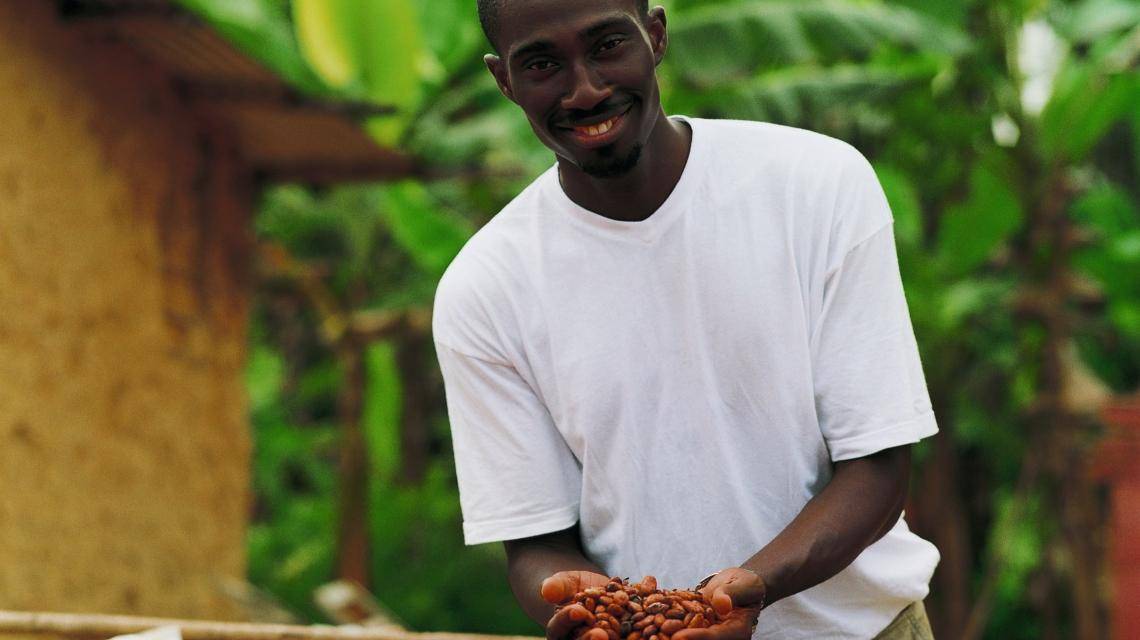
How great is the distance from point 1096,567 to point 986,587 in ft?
1.83

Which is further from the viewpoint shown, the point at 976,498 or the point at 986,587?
the point at 976,498

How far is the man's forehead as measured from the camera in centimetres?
178

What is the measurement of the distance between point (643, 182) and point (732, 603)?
23.2 inches

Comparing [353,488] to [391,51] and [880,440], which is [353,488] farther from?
[880,440]

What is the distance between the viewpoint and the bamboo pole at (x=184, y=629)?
7.24 ft

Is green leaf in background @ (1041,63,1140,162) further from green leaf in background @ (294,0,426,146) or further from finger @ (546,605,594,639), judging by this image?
finger @ (546,605,594,639)

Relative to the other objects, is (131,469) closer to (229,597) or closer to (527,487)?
(229,597)

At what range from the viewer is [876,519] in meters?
1.82

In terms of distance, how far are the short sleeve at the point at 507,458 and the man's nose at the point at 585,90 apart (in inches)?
16.1

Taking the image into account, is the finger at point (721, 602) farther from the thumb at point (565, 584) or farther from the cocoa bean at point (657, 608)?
the thumb at point (565, 584)

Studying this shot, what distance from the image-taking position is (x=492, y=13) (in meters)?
1.85

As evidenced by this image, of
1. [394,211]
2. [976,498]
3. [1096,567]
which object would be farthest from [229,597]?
[976,498]

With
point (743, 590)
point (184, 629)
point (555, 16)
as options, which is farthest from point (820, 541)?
point (184, 629)

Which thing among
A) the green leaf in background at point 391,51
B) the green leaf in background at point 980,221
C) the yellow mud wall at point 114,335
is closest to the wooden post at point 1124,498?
the green leaf in background at point 980,221
